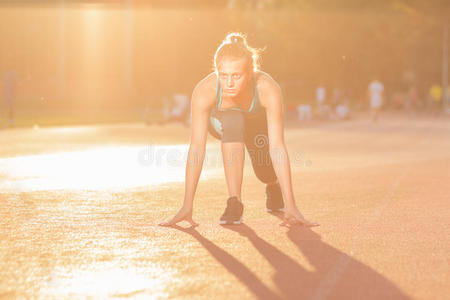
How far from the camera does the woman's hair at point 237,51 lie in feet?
20.9

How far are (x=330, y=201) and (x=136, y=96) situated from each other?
154 ft

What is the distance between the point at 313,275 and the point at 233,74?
2006 mm

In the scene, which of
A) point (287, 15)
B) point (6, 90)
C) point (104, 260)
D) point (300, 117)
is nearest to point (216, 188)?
point (104, 260)

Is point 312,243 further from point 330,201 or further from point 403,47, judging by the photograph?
point 403,47

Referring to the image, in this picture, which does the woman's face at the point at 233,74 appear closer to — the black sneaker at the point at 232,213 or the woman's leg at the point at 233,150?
the woman's leg at the point at 233,150

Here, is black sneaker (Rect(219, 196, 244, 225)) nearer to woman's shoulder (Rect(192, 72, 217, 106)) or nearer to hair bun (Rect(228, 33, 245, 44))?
woman's shoulder (Rect(192, 72, 217, 106))

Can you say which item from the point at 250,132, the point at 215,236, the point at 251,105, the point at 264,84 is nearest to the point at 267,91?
the point at 264,84

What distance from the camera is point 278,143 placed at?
21.8 feet

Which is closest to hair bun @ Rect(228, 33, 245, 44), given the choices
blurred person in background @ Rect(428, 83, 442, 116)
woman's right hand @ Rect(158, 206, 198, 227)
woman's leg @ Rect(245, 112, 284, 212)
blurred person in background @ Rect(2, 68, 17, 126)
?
woman's leg @ Rect(245, 112, 284, 212)

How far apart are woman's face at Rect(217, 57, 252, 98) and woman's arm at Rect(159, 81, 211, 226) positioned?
352 millimetres

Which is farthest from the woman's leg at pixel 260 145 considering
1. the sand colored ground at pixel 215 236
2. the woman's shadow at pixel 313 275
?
the woman's shadow at pixel 313 275

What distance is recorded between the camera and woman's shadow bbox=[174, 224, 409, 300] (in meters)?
4.47

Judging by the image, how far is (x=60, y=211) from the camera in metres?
7.67

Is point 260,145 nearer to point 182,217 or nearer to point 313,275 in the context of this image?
point 182,217
